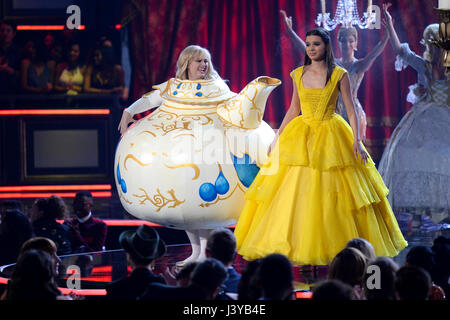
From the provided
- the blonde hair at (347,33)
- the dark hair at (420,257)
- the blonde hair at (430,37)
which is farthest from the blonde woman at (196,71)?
the blonde hair at (347,33)

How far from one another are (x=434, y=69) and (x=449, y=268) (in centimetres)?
309

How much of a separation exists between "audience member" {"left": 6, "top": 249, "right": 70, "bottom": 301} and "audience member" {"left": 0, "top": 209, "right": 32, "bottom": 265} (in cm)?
162

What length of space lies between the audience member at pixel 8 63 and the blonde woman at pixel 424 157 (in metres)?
3.92

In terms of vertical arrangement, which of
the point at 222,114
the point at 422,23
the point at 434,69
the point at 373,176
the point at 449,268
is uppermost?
the point at 422,23

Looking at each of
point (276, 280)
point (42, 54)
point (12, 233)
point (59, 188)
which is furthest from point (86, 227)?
point (42, 54)

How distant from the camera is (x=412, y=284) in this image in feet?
8.78

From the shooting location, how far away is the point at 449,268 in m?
3.67

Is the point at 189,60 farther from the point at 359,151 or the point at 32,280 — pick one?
the point at 32,280

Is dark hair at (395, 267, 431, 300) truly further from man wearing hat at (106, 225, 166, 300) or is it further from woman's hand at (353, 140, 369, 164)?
woman's hand at (353, 140, 369, 164)

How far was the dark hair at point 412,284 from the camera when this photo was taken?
2.67 m

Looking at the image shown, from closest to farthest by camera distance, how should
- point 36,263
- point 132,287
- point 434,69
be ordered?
point 36,263
point 132,287
point 434,69
